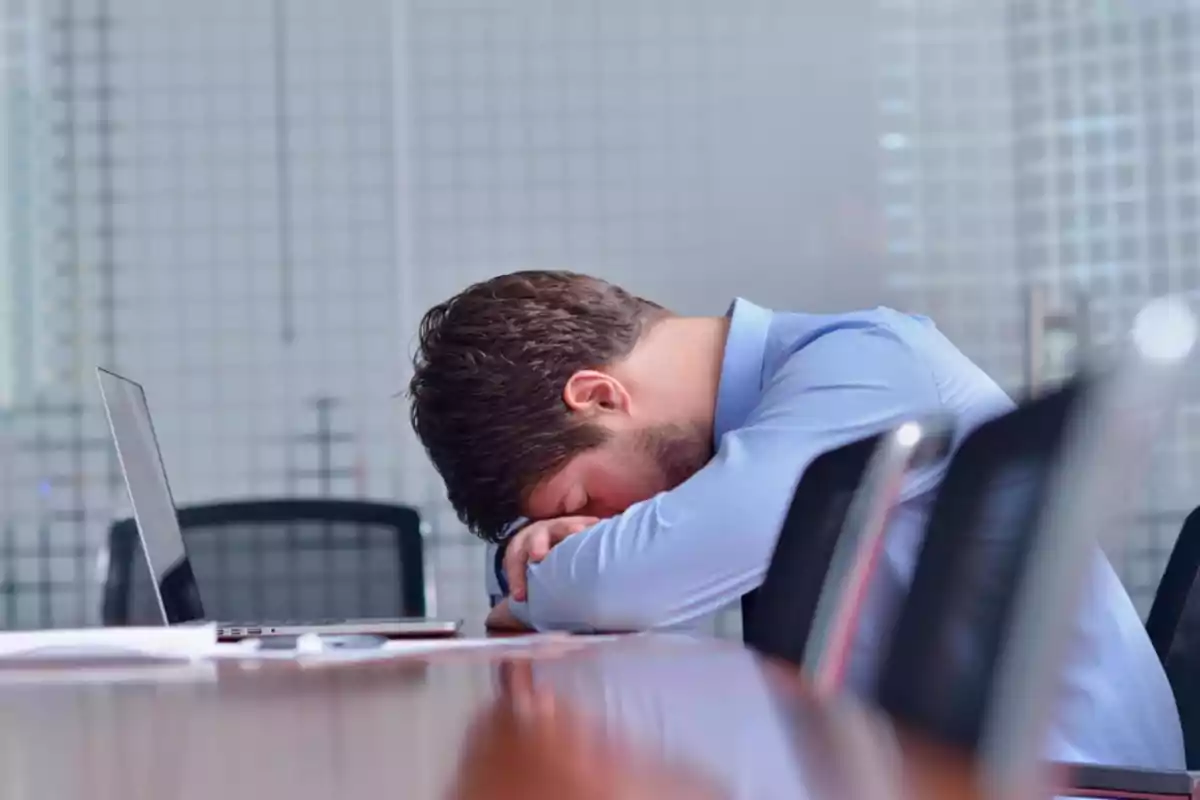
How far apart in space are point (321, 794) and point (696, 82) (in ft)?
10.9

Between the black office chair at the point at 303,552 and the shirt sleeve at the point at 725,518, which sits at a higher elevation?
the shirt sleeve at the point at 725,518

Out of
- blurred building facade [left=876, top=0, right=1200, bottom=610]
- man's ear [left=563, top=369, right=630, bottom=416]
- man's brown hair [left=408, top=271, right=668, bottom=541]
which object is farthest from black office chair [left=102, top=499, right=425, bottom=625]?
blurred building facade [left=876, top=0, right=1200, bottom=610]

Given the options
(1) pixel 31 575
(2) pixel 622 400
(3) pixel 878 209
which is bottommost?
(1) pixel 31 575

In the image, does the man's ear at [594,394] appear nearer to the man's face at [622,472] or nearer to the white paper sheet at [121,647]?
the man's face at [622,472]

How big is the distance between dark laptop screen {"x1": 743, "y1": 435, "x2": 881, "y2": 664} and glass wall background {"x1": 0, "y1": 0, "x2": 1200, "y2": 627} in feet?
7.45

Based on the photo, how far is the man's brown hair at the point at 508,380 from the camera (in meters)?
1.68

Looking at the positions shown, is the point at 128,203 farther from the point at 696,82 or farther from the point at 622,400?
the point at 622,400

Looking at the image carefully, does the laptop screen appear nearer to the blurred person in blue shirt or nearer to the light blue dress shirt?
the blurred person in blue shirt

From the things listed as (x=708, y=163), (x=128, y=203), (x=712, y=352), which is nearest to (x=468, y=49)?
(x=708, y=163)

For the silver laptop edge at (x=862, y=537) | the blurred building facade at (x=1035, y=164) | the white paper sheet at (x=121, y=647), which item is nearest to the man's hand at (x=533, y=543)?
the white paper sheet at (x=121, y=647)

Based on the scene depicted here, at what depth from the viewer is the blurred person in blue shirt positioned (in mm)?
1514

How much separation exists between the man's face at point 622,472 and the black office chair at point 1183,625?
22.2 inches

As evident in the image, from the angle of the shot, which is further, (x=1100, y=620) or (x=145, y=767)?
(x=1100, y=620)

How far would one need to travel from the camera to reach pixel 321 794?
559mm
